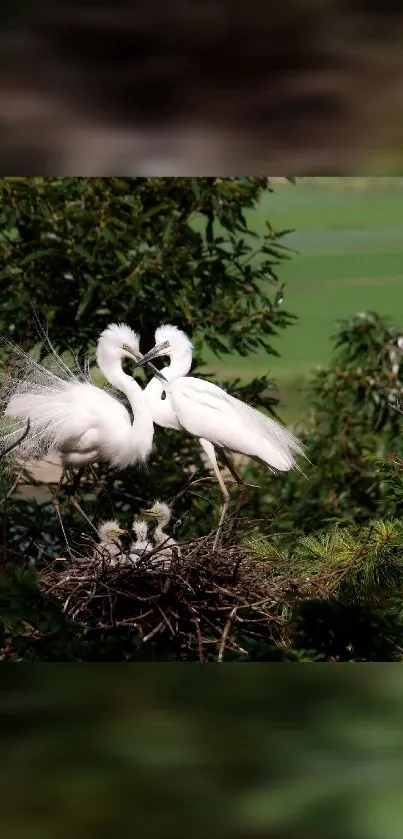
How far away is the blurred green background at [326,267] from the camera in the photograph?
3686 millimetres

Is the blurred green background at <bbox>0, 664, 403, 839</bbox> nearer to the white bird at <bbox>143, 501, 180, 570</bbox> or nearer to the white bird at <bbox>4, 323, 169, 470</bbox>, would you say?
the white bird at <bbox>143, 501, 180, 570</bbox>

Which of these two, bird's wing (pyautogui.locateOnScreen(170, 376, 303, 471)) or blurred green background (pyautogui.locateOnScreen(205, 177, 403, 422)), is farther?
blurred green background (pyautogui.locateOnScreen(205, 177, 403, 422))

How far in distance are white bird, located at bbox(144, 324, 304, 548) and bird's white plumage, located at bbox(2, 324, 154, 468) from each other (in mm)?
56

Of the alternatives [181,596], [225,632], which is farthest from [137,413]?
[225,632]

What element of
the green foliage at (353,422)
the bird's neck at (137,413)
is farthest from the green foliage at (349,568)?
the green foliage at (353,422)

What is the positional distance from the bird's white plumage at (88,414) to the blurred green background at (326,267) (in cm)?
129

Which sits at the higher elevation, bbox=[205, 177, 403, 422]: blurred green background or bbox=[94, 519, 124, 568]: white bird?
bbox=[205, 177, 403, 422]: blurred green background

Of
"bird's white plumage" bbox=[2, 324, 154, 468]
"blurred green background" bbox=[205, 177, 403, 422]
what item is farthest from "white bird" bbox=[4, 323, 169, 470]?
"blurred green background" bbox=[205, 177, 403, 422]

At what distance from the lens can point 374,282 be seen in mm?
3750
